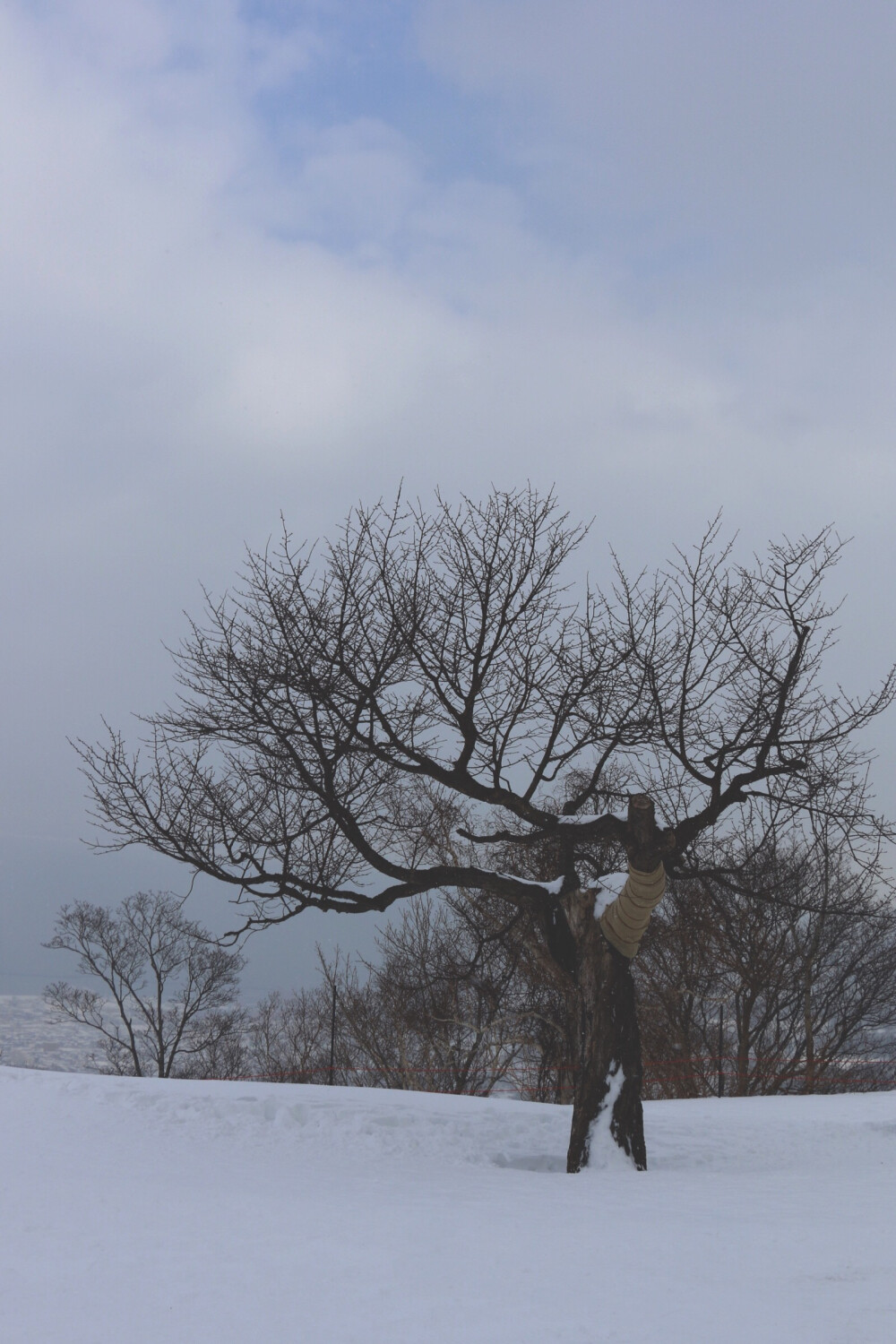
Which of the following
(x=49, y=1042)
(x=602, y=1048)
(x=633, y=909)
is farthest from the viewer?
(x=49, y=1042)

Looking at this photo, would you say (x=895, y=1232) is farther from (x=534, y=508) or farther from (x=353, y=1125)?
(x=534, y=508)

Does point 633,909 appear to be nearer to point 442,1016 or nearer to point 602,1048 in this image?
point 602,1048

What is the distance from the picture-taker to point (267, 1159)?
8.16m

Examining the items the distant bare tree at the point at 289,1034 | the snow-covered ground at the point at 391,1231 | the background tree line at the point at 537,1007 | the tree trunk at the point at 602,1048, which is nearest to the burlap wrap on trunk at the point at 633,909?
the tree trunk at the point at 602,1048

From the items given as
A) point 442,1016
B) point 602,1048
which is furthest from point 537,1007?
point 602,1048

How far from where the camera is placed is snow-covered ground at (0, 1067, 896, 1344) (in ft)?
13.7

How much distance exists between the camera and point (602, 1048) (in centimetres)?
977

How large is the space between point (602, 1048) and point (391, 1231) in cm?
453

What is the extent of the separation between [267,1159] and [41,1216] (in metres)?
2.70

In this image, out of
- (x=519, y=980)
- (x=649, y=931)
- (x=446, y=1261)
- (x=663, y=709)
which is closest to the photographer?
(x=446, y=1261)

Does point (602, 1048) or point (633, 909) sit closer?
point (633, 909)

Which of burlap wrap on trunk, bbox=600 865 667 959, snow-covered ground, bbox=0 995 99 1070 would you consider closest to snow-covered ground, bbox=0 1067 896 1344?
burlap wrap on trunk, bbox=600 865 667 959

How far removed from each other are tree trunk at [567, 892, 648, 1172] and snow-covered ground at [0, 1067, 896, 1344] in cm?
39

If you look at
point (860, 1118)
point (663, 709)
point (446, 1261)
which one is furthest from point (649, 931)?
point (446, 1261)
